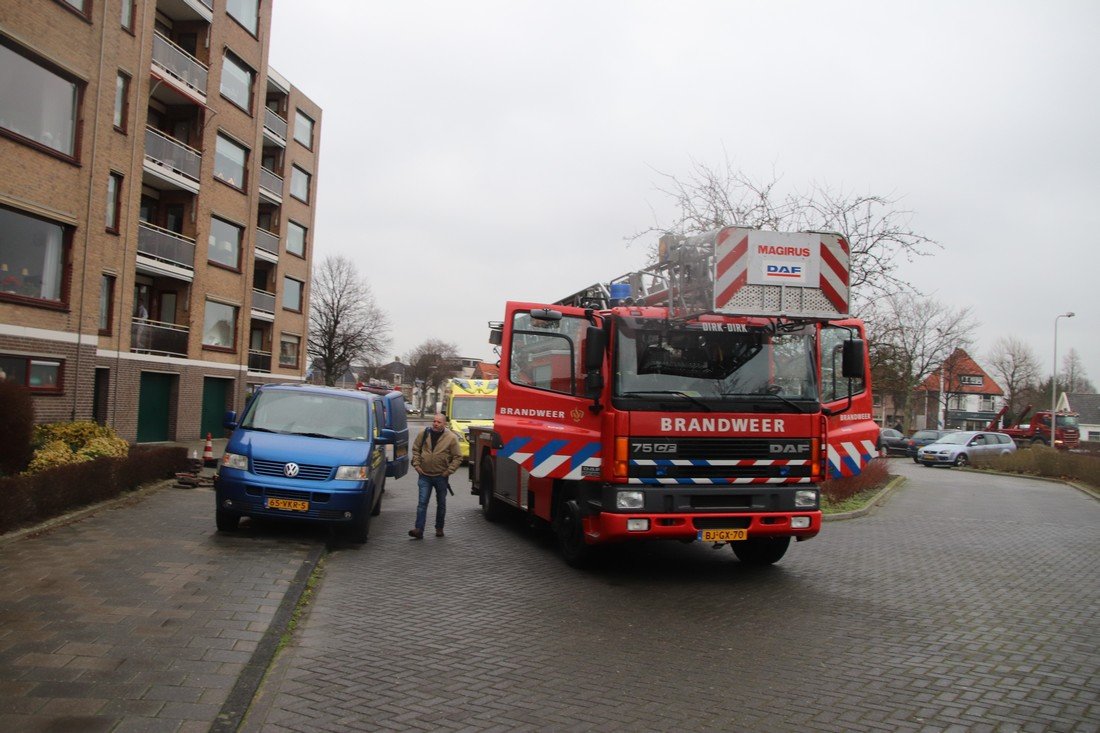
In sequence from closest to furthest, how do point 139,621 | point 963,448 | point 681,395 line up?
point 139,621 → point 681,395 → point 963,448

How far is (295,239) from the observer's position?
42.3m

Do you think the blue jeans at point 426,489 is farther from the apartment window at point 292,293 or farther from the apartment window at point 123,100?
the apartment window at point 292,293

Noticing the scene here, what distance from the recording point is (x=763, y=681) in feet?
17.5

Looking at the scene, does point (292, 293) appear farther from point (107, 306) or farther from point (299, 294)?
point (107, 306)

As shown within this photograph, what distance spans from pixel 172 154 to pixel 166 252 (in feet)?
10.6

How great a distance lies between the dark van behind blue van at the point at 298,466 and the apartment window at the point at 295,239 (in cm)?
3265

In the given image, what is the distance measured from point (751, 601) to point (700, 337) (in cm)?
259

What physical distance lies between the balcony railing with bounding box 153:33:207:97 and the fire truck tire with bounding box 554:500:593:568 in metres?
23.5

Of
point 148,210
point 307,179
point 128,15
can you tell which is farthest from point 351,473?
point 307,179

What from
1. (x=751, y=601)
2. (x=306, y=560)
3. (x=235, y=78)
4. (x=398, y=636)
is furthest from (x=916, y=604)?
(x=235, y=78)

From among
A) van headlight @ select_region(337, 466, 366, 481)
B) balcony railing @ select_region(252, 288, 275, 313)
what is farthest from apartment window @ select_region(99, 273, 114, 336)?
van headlight @ select_region(337, 466, 366, 481)

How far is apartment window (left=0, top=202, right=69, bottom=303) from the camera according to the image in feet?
51.0

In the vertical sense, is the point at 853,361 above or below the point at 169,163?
below

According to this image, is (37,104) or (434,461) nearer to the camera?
(434,461)
